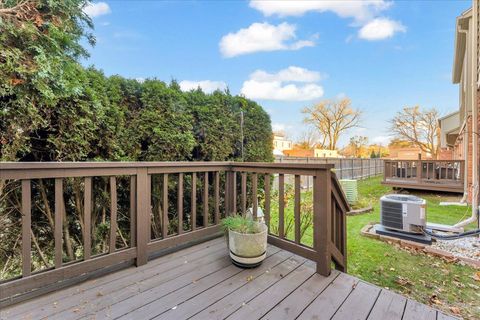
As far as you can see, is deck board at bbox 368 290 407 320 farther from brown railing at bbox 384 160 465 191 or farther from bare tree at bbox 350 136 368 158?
bare tree at bbox 350 136 368 158

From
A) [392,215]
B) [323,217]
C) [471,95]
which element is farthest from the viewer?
[471,95]

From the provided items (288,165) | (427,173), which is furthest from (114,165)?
(427,173)

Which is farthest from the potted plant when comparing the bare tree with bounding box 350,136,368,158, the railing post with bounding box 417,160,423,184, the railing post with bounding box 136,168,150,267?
the bare tree with bounding box 350,136,368,158

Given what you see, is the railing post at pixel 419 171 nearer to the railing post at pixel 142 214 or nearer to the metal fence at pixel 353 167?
the metal fence at pixel 353 167

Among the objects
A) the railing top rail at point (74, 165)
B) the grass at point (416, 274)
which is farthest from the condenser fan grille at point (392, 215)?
the railing top rail at point (74, 165)

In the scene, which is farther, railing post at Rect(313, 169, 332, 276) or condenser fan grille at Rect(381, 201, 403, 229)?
condenser fan grille at Rect(381, 201, 403, 229)

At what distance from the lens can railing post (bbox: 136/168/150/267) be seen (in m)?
2.20

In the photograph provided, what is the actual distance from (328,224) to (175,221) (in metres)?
2.02

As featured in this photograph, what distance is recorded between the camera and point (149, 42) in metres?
5.20

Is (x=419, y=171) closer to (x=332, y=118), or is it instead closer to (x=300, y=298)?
(x=300, y=298)

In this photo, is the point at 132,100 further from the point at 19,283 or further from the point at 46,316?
the point at 46,316

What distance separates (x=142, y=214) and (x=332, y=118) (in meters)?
26.8

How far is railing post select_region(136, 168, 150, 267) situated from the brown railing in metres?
8.98

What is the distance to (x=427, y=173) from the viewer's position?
7992 millimetres
